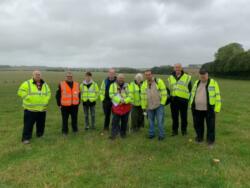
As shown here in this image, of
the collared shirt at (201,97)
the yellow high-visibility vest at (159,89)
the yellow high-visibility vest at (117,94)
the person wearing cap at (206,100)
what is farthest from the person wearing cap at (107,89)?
the collared shirt at (201,97)

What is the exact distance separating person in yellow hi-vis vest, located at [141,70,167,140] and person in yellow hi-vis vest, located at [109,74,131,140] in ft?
1.99

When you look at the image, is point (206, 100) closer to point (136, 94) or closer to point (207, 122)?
point (207, 122)

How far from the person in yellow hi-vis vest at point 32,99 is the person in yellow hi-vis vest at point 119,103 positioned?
93.3 inches

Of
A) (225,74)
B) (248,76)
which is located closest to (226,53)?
(225,74)

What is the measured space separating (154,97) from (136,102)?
3.67 feet

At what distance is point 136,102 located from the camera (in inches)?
352

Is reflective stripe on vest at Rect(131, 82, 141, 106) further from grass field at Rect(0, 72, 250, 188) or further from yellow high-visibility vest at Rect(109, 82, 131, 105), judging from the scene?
grass field at Rect(0, 72, 250, 188)

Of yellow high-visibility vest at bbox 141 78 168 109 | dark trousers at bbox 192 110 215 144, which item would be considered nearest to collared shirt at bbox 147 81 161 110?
yellow high-visibility vest at bbox 141 78 168 109

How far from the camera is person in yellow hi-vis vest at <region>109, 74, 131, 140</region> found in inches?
320

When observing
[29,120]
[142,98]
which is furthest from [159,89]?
[29,120]

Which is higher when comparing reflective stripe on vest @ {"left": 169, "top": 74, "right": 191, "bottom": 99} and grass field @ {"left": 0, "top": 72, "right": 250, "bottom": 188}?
reflective stripe on vest @ {"left": 169, "top": 74, "right": 191, "bottom": 99}

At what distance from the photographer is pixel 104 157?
21.9 ft

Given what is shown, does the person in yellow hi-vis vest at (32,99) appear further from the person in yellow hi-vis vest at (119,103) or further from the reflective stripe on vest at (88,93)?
the person in yellow hi-vis vest at (119,103)

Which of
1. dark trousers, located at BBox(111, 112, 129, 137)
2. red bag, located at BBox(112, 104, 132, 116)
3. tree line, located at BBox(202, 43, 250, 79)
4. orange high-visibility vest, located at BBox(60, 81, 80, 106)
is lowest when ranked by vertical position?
dark trousers, located at BBox(111, 112, 129, 137)
